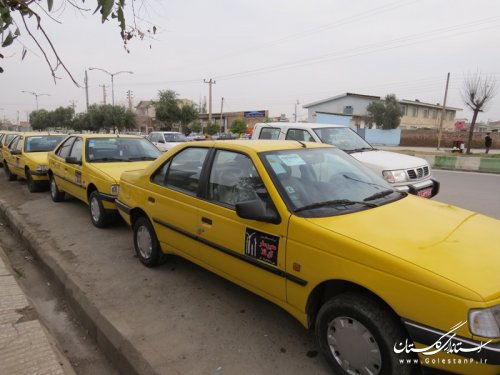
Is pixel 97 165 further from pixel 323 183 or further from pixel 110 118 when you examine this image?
pixel 110 118

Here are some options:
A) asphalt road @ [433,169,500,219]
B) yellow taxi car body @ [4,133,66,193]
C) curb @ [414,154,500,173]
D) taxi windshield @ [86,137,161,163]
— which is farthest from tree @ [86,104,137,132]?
taxi windshield @ [86,137,161,163]

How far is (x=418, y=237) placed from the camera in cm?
250

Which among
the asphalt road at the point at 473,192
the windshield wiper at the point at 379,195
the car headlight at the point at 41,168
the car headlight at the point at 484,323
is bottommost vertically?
the asphalt road at the point at 473,192

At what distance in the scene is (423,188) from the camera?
6676 mm

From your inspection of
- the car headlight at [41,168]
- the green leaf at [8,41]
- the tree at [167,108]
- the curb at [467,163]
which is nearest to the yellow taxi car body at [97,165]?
the car headlight at [41,168]

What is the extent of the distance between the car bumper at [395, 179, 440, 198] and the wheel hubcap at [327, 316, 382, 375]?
14.1 feet

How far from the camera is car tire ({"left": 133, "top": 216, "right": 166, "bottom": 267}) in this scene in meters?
4.41

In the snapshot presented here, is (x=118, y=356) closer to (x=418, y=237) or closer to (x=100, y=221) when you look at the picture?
(x=418, y=237)

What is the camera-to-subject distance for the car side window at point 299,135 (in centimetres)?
787

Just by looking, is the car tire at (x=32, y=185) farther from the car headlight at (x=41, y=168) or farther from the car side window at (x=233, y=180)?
the car side window at (x=233, y=180)

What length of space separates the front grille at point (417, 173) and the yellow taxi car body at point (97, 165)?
4.62m

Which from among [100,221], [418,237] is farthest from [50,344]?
[100,221]

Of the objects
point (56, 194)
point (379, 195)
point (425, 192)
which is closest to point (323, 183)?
point (379, 195)

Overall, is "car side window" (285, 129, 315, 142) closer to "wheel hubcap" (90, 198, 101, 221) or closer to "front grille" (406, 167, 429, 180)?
"front grille" (406, 167, 429, 180)
